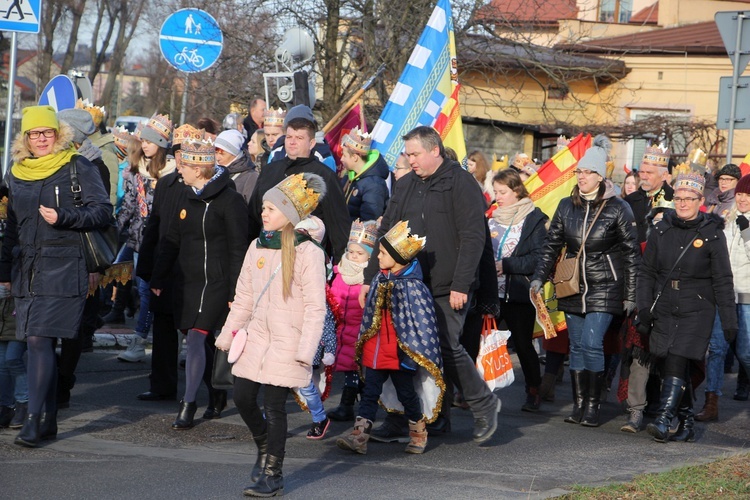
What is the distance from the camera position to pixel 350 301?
8.30 meters

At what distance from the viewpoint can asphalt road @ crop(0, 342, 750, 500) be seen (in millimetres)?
6195

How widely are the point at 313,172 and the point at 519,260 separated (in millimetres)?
1916

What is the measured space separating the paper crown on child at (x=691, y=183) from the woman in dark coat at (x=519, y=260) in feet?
4.45

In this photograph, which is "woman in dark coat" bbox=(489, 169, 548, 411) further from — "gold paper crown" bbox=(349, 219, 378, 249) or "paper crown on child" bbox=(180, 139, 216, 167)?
"paper crown on child" bbox=(180, 139, 216, 167)

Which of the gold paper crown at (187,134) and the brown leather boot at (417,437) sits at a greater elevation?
the gold paper crown at (187,134)

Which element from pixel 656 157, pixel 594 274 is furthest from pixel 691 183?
pixel 656 157

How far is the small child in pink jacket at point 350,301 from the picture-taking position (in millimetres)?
8289

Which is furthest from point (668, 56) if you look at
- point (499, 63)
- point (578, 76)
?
point (499, 63)

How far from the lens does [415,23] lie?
55.1 ft

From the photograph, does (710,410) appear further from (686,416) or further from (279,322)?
(279,322)

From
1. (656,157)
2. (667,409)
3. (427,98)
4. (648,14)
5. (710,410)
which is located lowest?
(710,410)

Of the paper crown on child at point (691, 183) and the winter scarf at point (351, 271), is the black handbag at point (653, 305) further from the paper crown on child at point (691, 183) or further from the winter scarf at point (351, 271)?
the winter scarf at point (351, 271)

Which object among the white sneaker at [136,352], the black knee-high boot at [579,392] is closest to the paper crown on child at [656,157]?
the black knee-high boot at [579,392]

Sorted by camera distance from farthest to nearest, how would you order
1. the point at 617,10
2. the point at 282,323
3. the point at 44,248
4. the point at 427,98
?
1. the point at 617,10
2. the point at 427,98
3. the point at 44,248
4. the point at 282,323
